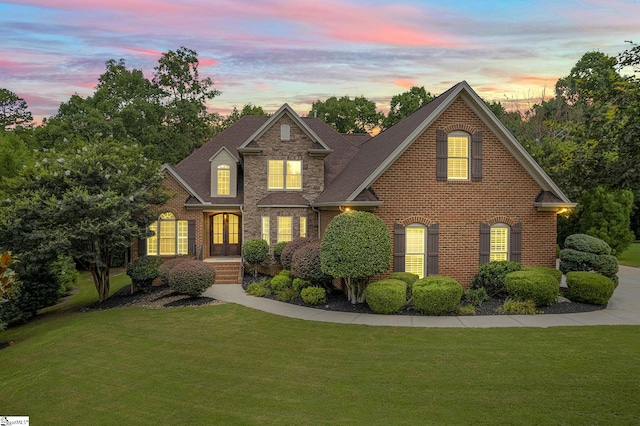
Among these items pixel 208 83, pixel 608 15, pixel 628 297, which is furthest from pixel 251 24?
pixel 208 83

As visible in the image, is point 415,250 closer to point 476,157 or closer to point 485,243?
point 485,243

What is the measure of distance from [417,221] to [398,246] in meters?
1.19

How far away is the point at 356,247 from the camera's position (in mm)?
13797

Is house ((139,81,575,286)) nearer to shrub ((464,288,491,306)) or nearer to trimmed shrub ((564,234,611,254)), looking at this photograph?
shrub ((464,288,491,306))

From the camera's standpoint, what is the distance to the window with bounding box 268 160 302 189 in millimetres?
22219

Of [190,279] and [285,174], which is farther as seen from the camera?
[285,174]

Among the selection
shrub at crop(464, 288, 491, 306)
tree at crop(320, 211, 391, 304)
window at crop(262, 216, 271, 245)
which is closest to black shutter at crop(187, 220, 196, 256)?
window at crop(262, 216, 271, 245)

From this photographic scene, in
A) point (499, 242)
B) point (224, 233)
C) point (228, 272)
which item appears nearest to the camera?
point (499, 242)

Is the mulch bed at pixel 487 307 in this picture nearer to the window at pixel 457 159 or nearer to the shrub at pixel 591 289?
the shrub at pixel 591 289

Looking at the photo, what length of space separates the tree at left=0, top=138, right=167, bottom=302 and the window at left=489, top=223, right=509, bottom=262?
13.8 meters

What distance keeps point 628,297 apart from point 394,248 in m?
9.19

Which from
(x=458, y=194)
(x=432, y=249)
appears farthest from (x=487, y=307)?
(x=458, y=194)

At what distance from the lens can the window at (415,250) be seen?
16.1 metres

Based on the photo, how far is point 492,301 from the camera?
15.0 m
